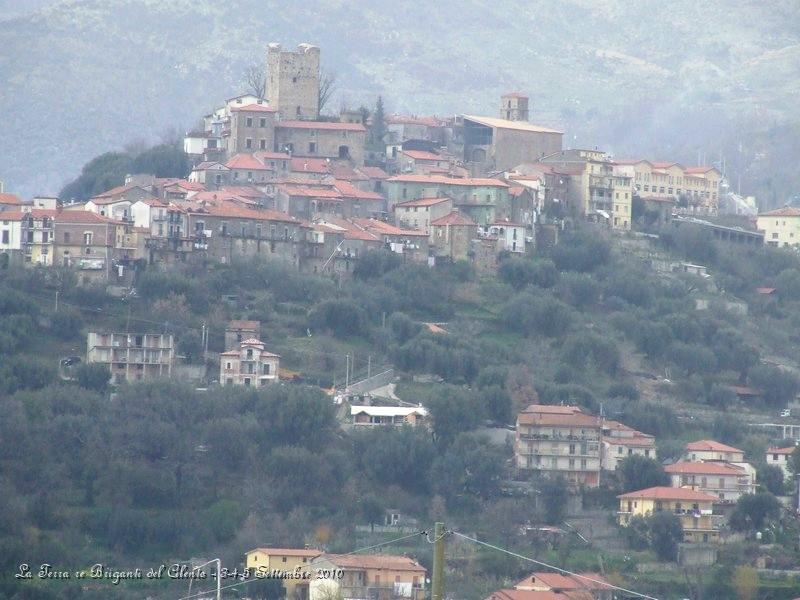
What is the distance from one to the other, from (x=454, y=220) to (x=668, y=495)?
17646mm

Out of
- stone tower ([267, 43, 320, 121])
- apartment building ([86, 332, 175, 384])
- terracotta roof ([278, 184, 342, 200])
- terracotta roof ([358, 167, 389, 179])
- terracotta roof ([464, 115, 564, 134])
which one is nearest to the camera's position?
apartment building ([86, 332, 175, 384])

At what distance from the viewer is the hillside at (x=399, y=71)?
154875mm

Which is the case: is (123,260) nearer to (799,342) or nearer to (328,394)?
(328,394)

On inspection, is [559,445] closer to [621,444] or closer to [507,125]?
[621,444]

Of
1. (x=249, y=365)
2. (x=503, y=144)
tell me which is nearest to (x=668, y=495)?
(x=249, y=365)

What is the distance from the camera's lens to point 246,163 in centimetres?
8450

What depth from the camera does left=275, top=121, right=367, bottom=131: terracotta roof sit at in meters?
87.2

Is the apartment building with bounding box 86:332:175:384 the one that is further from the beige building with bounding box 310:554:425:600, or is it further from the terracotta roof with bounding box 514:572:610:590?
the terracotta roof with bounding box 514:572:610:590

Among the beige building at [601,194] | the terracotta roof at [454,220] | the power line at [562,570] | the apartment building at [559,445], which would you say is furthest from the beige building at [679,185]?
the power line at [562,570]

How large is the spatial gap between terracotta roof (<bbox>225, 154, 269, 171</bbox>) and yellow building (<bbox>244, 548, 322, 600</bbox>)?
86.2 ft

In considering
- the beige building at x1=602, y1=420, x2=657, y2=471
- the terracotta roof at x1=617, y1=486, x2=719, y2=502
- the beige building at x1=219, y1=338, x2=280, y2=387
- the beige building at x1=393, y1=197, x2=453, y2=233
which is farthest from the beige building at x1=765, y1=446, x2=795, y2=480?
the beige building at x1=393, y1=197, x2=453, y2=233

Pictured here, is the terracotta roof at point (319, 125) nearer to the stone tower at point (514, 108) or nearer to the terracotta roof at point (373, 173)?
the terracotta roof at point (373, 173)

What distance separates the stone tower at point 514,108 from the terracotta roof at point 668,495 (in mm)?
32870

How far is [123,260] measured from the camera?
75438mm
